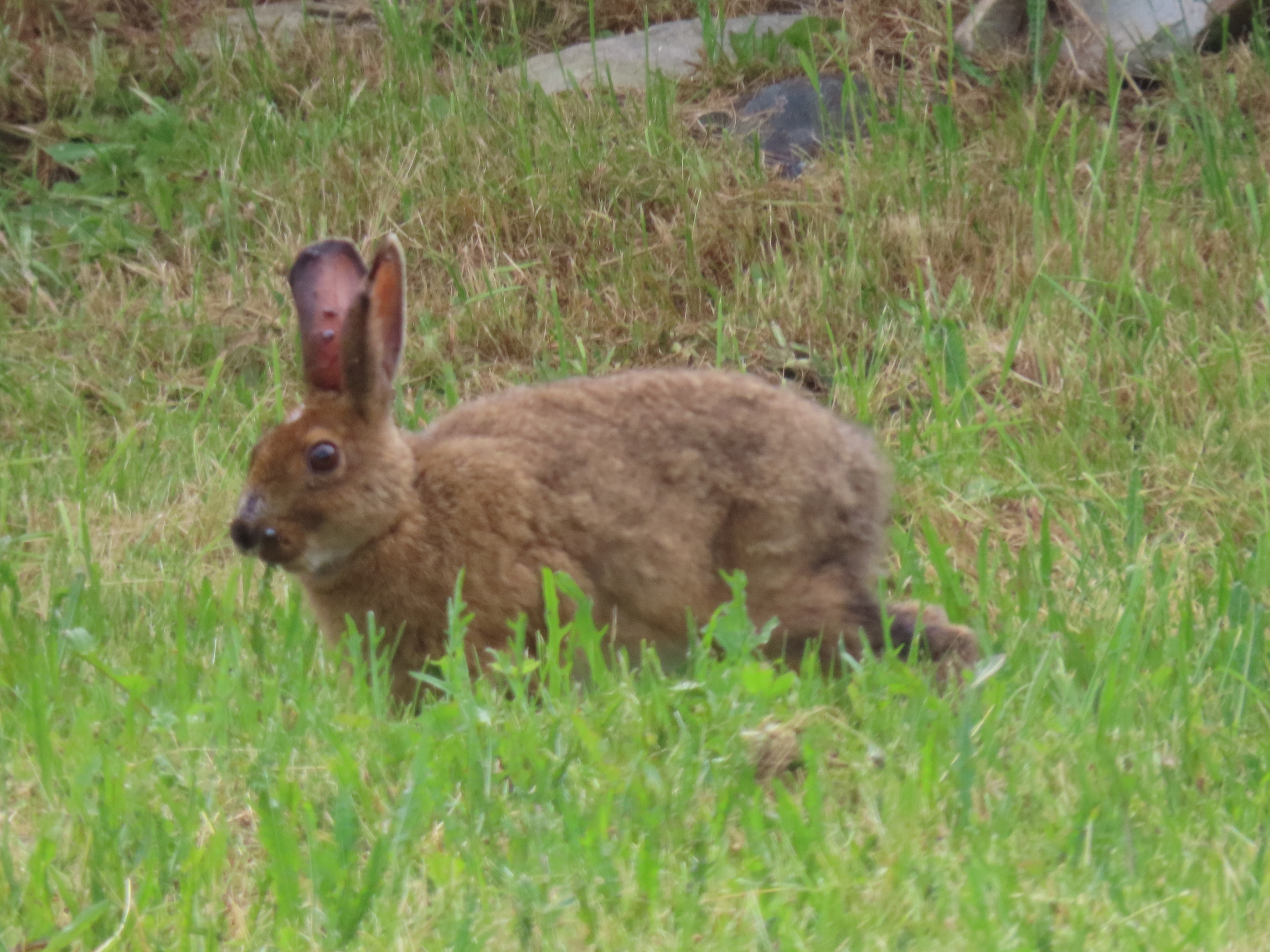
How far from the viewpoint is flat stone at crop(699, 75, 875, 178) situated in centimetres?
802

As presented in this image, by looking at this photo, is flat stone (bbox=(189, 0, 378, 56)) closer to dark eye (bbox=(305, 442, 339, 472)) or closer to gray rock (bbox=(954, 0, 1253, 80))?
gray rock (bbox=(954, 0, 1253, 80))

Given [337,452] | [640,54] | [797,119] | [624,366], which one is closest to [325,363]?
[337,452]

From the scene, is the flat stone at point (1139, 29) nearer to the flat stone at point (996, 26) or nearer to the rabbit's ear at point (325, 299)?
the flat stone at point (996, 26)

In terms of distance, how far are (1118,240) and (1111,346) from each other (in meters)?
0.68

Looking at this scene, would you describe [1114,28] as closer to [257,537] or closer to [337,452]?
[337,452]

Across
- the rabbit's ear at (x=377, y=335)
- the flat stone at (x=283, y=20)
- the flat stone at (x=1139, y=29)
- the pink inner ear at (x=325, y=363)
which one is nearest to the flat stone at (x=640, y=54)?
the flat stone at (x=283, y=20)

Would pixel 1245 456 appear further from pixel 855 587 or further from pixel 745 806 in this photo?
pixel 745 806

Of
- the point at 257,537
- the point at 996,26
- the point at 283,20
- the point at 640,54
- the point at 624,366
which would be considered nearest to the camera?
the point at 257,537

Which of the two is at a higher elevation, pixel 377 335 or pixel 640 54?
pixel 640 54

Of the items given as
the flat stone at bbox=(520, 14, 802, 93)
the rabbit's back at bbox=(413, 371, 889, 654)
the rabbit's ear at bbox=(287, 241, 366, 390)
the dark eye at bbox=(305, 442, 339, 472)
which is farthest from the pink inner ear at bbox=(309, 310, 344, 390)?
the flat stone at bbox=(520, 14, 802, 93)

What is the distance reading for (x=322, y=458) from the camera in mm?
4625

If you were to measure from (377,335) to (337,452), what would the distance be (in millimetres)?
342

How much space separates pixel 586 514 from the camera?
185 inches

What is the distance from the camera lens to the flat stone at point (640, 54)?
8727mm
